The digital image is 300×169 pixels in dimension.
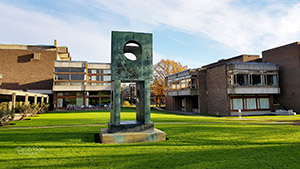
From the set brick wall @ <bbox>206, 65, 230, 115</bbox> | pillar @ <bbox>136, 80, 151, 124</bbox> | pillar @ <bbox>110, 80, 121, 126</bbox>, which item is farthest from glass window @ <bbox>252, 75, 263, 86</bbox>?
pillar @ <bbox>110, 80, 121, 126</bbox>

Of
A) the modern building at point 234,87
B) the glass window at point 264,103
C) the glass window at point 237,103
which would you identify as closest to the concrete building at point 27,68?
the modern building at point 234,87

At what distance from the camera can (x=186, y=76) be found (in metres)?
31.8

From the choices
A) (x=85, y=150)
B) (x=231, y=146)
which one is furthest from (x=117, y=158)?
(x=231, y=146)

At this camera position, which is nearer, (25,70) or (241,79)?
(241,79)

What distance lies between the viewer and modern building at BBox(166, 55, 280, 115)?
26.4 meters

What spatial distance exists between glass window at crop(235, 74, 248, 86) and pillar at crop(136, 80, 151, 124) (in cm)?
2072

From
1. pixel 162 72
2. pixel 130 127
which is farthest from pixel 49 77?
pixel 130 127

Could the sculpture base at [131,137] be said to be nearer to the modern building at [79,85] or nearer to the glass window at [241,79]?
the glass window at [241,79]

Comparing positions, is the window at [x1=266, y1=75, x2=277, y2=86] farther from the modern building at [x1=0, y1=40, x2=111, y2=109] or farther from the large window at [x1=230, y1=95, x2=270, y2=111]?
the modern building at [x1=0, y1=40, x2=111, y2=109]

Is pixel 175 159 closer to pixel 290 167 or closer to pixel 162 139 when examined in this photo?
pixel 162 139

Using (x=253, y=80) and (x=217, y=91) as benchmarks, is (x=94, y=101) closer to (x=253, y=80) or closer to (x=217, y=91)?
(x=217, y=91)

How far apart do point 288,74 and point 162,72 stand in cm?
2540

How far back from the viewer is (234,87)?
2614 centimetres

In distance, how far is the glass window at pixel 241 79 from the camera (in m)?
26.5
